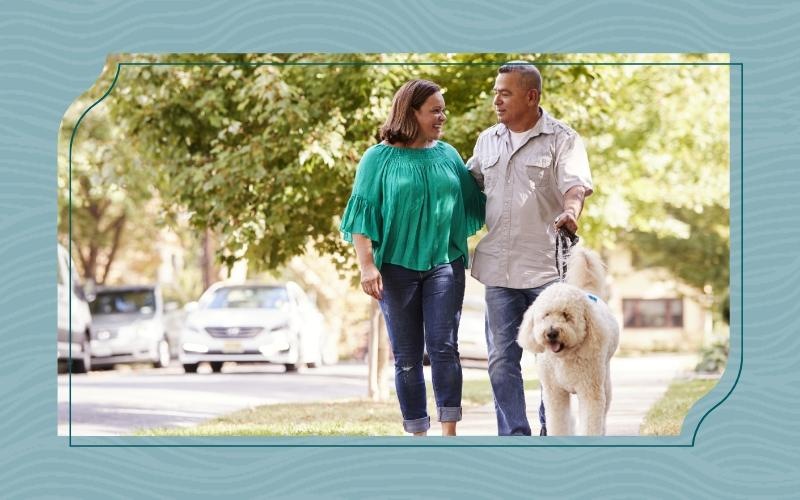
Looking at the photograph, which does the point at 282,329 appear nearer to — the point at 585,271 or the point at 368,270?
the point at 368,270

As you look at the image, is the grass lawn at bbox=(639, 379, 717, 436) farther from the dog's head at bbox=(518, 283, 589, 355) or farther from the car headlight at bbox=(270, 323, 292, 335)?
the car headlight at bbox=(270, 323, 292, 335)

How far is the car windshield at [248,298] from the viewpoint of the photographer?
866 cm

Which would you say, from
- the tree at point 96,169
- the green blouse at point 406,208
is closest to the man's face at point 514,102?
the green blouse at point 406,208

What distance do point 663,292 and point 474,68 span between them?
1000cm

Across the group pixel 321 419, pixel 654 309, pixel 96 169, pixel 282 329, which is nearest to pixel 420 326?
pixel 321 419

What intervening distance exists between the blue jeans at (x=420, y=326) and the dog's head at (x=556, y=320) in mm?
450

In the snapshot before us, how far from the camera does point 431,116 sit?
5961 millimetres

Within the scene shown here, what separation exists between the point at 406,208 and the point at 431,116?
48 centimetres

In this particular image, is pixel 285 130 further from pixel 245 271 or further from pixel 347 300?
pixel 347 300

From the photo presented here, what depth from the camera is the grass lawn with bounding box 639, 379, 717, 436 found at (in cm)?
696

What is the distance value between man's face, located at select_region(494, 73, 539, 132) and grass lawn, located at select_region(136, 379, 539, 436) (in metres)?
1.44

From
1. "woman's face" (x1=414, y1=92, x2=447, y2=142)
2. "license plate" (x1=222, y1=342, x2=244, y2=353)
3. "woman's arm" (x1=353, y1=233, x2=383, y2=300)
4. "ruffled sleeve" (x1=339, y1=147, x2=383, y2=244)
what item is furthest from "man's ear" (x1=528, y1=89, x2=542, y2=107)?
"license plate" (x1=222, y1=342, x2=244, y2=353)

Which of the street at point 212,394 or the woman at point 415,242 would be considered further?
the street at point 212,394

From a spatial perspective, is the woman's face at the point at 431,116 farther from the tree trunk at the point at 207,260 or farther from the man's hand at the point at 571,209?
the tree trunk at the point at 207,260
